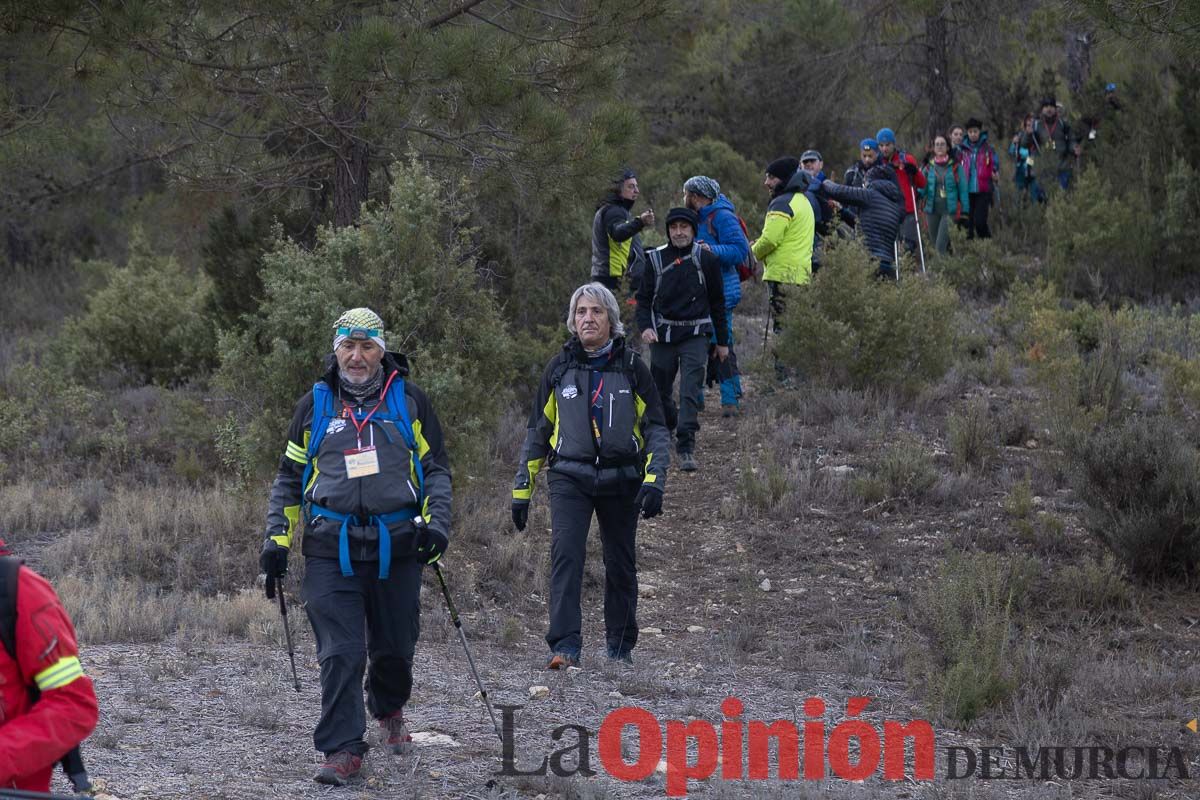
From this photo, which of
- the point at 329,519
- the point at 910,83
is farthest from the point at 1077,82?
the point at 329,519

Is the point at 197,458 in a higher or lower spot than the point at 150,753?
higher

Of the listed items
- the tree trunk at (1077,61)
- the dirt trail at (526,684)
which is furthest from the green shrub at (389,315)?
the tree trunk at (1077,61)

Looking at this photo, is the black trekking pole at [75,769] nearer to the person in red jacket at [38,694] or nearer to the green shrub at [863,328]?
the person in red jacket at [38,694]

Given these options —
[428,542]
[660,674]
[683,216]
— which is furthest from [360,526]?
[683,216]

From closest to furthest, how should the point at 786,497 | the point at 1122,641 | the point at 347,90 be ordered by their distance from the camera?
the point at 1122,641 < the point at 347,90 < the point at 786,497

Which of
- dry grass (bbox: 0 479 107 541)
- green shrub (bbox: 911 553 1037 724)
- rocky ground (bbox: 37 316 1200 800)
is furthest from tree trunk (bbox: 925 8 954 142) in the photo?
dry grass (bbox: 0 479 107 541)

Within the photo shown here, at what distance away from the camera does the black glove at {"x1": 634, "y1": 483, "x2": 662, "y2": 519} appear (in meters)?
6.94

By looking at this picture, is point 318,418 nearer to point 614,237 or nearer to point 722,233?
point 722,233

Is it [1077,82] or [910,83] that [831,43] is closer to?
[910,83]

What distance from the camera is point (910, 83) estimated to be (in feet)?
76.8

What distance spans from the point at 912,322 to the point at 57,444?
24.8 ft

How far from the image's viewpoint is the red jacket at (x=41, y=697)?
11.1 ft

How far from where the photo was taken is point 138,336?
51.4 ft

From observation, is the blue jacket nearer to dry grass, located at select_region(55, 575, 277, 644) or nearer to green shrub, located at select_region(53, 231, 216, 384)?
dry grass, located at select_region(55, 575, 277, 644)
